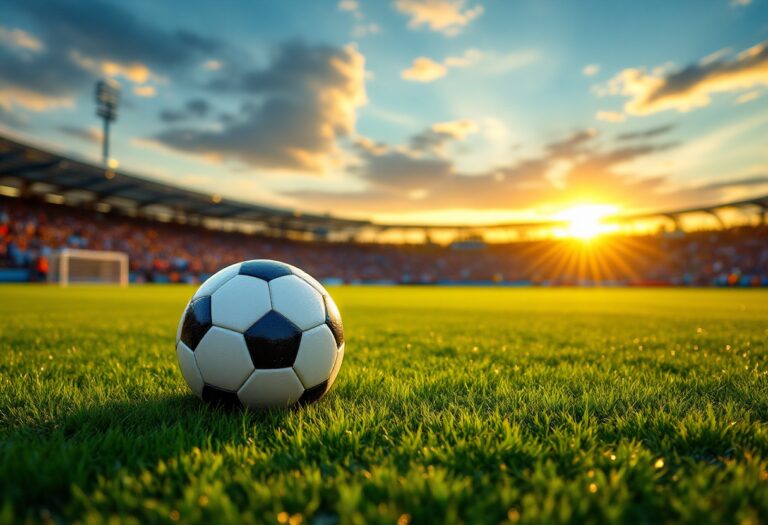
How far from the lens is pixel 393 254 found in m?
64.7

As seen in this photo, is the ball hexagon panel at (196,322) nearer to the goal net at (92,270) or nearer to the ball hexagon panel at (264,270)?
the ball hexagon panel at (264,270)

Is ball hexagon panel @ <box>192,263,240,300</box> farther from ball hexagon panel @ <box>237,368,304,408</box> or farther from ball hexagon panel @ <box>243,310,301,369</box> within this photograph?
ball hexagon panel @ <box>237,368,304,408</box>

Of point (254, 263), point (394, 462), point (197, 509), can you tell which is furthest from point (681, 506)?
point (254, 263)

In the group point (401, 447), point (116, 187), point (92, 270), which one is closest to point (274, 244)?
point (116, 187)

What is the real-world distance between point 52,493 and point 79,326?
599cm

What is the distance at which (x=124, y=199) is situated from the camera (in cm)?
3972

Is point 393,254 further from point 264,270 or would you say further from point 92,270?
point 264,270

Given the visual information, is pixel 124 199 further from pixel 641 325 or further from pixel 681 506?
pixel 681 506

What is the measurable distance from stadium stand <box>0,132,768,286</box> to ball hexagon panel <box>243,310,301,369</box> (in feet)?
105

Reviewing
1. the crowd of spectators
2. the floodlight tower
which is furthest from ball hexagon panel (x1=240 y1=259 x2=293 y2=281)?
the floodlight tower

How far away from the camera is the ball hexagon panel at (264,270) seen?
2.54 m

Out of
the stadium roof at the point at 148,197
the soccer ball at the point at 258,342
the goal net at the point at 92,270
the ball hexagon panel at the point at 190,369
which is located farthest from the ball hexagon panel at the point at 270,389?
the stadium roof at the point at 148,197

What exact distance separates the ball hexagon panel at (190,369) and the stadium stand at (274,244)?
31.6 m

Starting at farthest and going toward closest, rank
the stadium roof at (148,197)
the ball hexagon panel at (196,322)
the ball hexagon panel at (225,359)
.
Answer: the stadium roof at (148,197)
the ball hexagon panel at (196,322)
the ball hexagon panel at (225,359)
